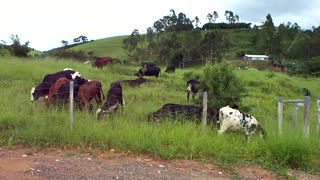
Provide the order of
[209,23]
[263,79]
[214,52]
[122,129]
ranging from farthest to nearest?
[209,23] < [214,52] < [263,79] < [122,129]

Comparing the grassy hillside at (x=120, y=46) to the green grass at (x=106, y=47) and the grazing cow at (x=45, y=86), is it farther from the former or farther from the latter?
the grazing cow at (x=45, y=86)

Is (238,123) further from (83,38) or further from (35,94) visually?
(83,38)

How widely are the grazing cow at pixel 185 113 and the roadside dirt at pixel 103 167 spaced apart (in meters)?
2.37

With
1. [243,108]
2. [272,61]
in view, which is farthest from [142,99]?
[272,61]

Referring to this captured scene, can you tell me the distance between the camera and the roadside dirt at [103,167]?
21.5ft

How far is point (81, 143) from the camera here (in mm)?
8148

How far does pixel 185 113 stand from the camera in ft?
33.8

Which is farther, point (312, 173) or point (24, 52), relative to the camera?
point (24, 52)

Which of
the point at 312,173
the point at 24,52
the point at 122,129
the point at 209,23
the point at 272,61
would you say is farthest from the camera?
the point at 209,23

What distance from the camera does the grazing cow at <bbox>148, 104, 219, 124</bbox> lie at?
10023 mm

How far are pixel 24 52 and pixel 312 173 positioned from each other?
106 feet

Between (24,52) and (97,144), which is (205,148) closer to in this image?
(97,144)

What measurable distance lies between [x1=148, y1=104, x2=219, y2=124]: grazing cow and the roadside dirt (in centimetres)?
237

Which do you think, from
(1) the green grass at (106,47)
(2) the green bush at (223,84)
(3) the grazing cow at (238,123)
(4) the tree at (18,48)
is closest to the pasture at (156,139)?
(3) the grazing cow at (238,123)
